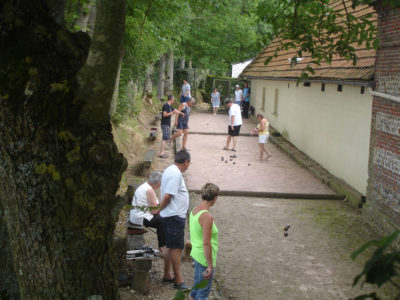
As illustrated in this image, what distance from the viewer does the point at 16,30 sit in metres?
3.32

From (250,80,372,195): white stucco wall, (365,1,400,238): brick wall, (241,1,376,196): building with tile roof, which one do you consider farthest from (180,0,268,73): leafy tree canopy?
(365,1,400,238): brick wall

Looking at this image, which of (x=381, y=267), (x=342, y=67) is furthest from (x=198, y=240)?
(x=342, y=67)

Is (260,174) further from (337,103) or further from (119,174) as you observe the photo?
(119,174)

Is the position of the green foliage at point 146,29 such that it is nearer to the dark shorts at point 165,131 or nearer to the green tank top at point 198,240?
the dark shorts at point 165,131

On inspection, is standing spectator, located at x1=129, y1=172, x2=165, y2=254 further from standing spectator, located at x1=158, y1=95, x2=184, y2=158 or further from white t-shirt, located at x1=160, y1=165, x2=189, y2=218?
standing spectator, located at x1=158, y1=95, x2=184, y2=158

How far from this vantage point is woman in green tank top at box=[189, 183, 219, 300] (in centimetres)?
535

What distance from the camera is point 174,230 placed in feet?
21.1

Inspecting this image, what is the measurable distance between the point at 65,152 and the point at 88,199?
1.14 feet

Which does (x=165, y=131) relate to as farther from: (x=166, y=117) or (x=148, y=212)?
(x=148, y=212)

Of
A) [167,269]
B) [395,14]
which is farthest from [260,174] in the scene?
[167,269]

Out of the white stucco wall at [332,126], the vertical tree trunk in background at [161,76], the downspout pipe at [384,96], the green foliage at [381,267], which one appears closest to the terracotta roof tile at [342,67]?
the downspout pipe at [384,96]

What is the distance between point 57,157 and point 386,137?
7605 mm

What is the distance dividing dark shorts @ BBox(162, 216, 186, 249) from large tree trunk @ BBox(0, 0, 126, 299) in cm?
308

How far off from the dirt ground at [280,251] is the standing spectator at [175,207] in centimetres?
52
